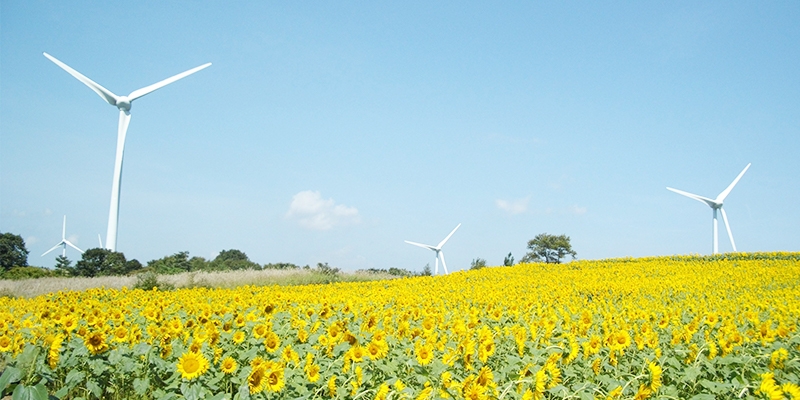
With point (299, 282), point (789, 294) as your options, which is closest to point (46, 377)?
point (789, 294)

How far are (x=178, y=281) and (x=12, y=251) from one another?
26.5 m

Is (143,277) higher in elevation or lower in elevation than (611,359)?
higher

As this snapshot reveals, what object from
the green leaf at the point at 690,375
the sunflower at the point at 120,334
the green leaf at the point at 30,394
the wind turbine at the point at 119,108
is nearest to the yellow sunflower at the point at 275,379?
the green leaf at the point at 30,394

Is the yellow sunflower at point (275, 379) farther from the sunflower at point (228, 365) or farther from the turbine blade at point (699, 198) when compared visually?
the turbine blade at point (699, 198)

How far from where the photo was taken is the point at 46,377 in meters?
4.01

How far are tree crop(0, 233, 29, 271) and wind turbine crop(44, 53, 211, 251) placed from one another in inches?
623

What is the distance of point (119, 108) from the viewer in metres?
25.8

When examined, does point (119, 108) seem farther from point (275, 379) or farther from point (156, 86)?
point (275, 379)

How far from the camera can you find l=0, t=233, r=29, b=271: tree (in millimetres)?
34656

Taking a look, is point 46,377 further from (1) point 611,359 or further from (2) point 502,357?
(1) point 611,359

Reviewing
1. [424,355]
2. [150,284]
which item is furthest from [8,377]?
[150,284]

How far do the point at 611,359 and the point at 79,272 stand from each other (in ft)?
70.0

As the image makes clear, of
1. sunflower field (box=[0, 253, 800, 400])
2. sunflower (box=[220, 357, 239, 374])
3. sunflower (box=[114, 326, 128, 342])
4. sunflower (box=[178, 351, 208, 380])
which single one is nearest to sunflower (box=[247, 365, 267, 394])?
sunflower field (box=[0, 253, 800, 400])

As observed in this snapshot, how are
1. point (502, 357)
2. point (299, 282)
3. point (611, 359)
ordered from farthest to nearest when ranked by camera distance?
1. point (299, 282)
2. point (502, 357)
3. point (611, 359)
